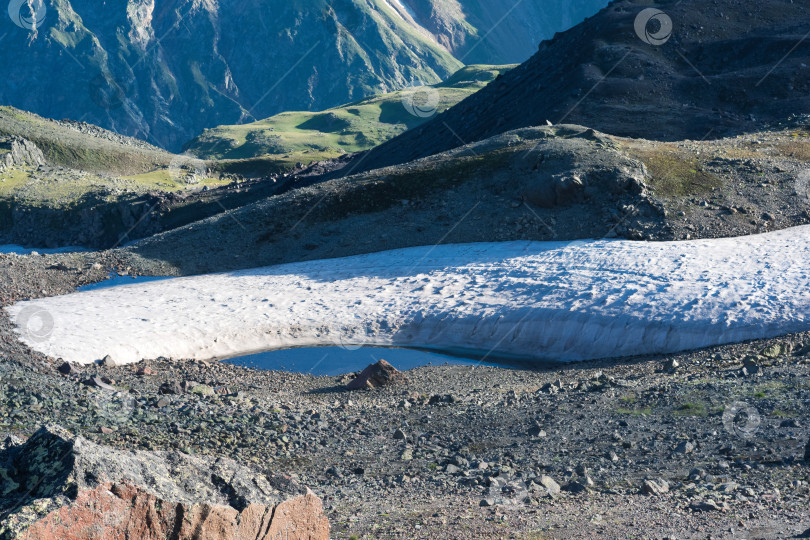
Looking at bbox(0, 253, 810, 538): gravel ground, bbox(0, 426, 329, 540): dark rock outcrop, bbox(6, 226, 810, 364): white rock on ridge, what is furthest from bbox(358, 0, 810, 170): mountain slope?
bbox(0, 426, 329, 540): dark rock outcrop

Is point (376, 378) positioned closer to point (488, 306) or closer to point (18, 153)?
point (488, 306)

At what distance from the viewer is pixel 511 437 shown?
19.6 metres

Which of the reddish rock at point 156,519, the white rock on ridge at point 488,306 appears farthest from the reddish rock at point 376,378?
the reddish rock at point 156,519

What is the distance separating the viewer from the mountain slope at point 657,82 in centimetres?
6906

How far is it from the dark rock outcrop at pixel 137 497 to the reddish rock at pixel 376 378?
1633 centimetres

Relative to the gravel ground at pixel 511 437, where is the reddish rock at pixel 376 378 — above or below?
below

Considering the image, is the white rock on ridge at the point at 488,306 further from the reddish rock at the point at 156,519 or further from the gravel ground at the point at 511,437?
the reddish rock at the point at 156,519

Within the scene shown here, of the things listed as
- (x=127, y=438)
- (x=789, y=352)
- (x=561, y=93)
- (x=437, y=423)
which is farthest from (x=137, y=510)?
(x=561, y=93)

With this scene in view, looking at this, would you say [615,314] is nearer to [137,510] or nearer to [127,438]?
[127,438]

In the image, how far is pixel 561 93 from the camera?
74.1m

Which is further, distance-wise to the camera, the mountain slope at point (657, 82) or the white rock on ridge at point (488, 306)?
the mountain slope at point (657, 82)

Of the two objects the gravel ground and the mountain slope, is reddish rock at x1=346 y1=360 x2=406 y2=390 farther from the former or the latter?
the mountain slope

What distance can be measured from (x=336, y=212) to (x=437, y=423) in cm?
3091

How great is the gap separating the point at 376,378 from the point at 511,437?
8.96 m
